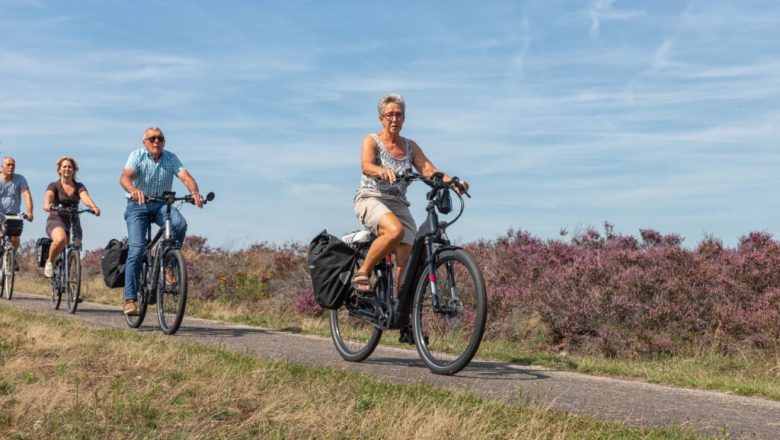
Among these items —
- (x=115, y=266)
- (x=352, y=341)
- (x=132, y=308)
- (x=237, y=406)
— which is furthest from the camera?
(x=115, y=266)

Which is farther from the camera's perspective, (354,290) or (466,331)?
(354,290)

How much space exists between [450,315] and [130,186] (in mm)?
4935

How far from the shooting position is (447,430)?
482 cm

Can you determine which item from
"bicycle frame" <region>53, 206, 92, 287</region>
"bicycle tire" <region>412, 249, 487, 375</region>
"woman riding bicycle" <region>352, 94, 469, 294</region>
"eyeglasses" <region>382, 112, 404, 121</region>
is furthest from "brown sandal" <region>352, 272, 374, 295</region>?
"bicycle frame" <region>53, 206, 92, 287</region>

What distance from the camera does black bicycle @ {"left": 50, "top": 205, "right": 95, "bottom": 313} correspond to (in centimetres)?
1357

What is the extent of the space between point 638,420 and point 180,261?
592 centimetres

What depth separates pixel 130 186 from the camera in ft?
33.9

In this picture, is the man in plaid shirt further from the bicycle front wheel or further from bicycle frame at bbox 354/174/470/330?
bicycle frame at bbox 354/174/470/330

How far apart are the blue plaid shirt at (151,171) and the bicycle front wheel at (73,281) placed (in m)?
3.52

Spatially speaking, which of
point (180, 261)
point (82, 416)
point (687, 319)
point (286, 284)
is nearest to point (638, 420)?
point (82, 416)

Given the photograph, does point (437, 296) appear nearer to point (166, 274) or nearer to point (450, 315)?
point (450, 315)

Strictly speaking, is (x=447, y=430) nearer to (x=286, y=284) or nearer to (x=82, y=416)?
(x=82, y=416)

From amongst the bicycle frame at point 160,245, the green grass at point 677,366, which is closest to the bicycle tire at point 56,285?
the bicycle frame at point 160,245

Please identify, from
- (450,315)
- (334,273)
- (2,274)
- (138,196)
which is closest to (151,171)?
(138,196)
